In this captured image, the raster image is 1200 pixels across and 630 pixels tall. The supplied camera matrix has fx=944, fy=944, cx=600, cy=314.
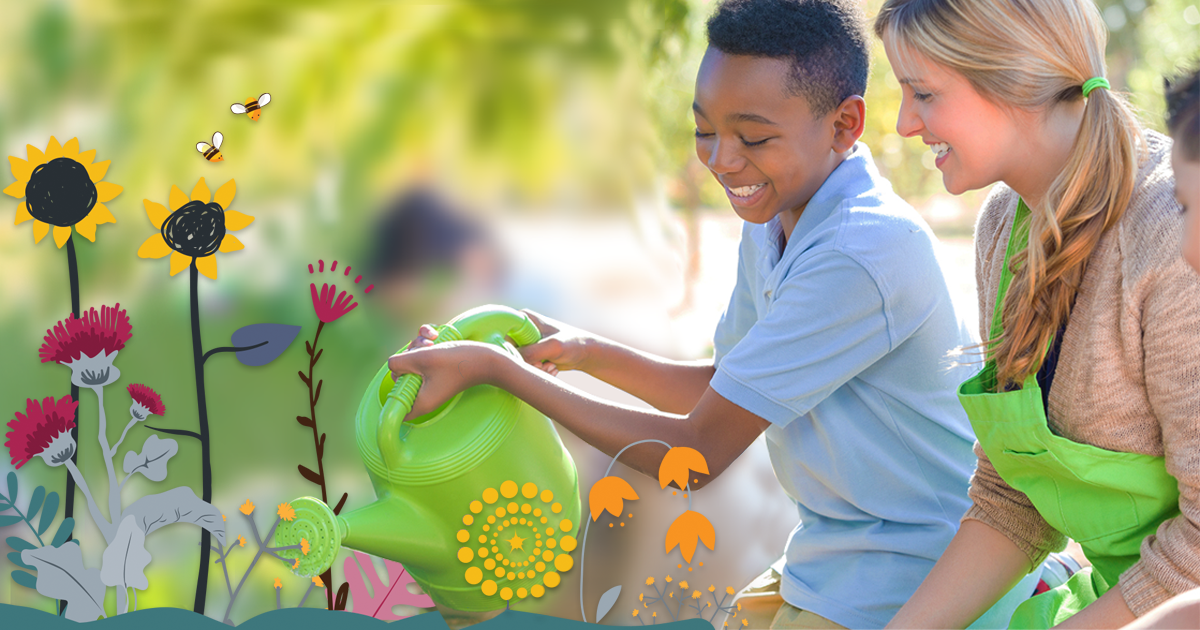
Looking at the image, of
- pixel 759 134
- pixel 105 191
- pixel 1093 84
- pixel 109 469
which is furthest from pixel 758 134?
pixel 109 469

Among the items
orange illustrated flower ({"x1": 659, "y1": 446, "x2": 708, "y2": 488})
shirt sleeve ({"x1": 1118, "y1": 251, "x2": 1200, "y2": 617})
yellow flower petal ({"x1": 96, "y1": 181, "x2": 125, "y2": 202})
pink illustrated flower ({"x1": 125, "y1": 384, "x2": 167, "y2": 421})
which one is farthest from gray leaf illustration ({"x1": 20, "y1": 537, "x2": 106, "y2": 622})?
shirt sleeve ({"x1": 1118, "y1": 251, "x2": 1200, "y2": 617})

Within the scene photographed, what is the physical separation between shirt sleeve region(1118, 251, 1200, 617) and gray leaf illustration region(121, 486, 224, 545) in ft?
3.34

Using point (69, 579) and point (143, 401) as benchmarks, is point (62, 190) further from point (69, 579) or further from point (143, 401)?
point (69, 579)

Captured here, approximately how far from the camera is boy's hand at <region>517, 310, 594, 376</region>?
4.27ft

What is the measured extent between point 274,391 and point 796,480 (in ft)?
2.31

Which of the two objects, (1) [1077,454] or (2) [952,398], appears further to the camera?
(2) [952,398]

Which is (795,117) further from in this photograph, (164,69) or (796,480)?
(164,69)

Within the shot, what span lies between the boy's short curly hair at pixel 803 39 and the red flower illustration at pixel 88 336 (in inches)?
32.4

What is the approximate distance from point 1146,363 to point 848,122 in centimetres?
50

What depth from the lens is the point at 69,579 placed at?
41.8 inches

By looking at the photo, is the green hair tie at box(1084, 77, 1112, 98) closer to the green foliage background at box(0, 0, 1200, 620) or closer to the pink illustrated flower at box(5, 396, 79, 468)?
the green foliage background at box(0, 0, 1200, 620)

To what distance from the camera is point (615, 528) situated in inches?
54.6

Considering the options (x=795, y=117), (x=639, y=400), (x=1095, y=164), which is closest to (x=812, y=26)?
(x=795, y=117)

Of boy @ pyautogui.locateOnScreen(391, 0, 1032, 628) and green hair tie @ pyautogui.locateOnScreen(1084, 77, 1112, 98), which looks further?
boy @ pyautogui.locateOnScreen(391, 0, 1032, 628)
